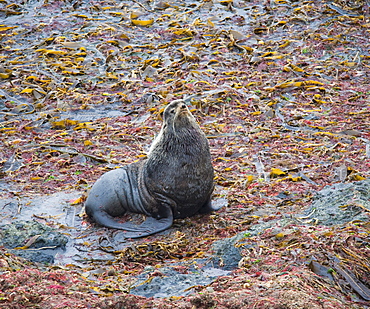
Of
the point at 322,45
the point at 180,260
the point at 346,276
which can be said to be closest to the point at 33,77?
the point at 322,45

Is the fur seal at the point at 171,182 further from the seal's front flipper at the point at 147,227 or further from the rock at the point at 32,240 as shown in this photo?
the rock at the point at 32,240

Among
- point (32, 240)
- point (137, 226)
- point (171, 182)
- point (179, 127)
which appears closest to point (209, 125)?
point (179, 127)

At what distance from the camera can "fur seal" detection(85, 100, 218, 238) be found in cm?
626

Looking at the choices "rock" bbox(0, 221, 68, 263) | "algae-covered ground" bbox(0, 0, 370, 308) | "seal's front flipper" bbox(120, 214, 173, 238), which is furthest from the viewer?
"seal's front flipper" bbox(120, 214, 173, 238)

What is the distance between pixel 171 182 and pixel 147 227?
57cm

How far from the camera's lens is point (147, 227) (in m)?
6.29

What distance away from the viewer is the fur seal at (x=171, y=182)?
626cm

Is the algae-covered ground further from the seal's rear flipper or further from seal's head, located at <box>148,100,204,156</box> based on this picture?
seal's head, located at <box>148,100,204,156</box>

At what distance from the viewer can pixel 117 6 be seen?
13.4 m

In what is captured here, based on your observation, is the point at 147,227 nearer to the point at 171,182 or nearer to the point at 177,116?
the point at 171,182

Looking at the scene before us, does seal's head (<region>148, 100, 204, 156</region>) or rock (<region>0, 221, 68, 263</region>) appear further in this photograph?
seal's head (<region>148, 100, 204, 156</region>)

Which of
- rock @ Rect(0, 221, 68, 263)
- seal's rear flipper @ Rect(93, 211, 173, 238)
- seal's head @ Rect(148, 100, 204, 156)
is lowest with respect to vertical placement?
seal's rear flipper @ Rect(93, 211, 173, 238)

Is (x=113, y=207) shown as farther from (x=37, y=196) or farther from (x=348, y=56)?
(x=348, y=56)

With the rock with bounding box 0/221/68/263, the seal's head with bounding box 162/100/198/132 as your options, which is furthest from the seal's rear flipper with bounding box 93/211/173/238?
the seal's head with bounding box 162/100/198/132
